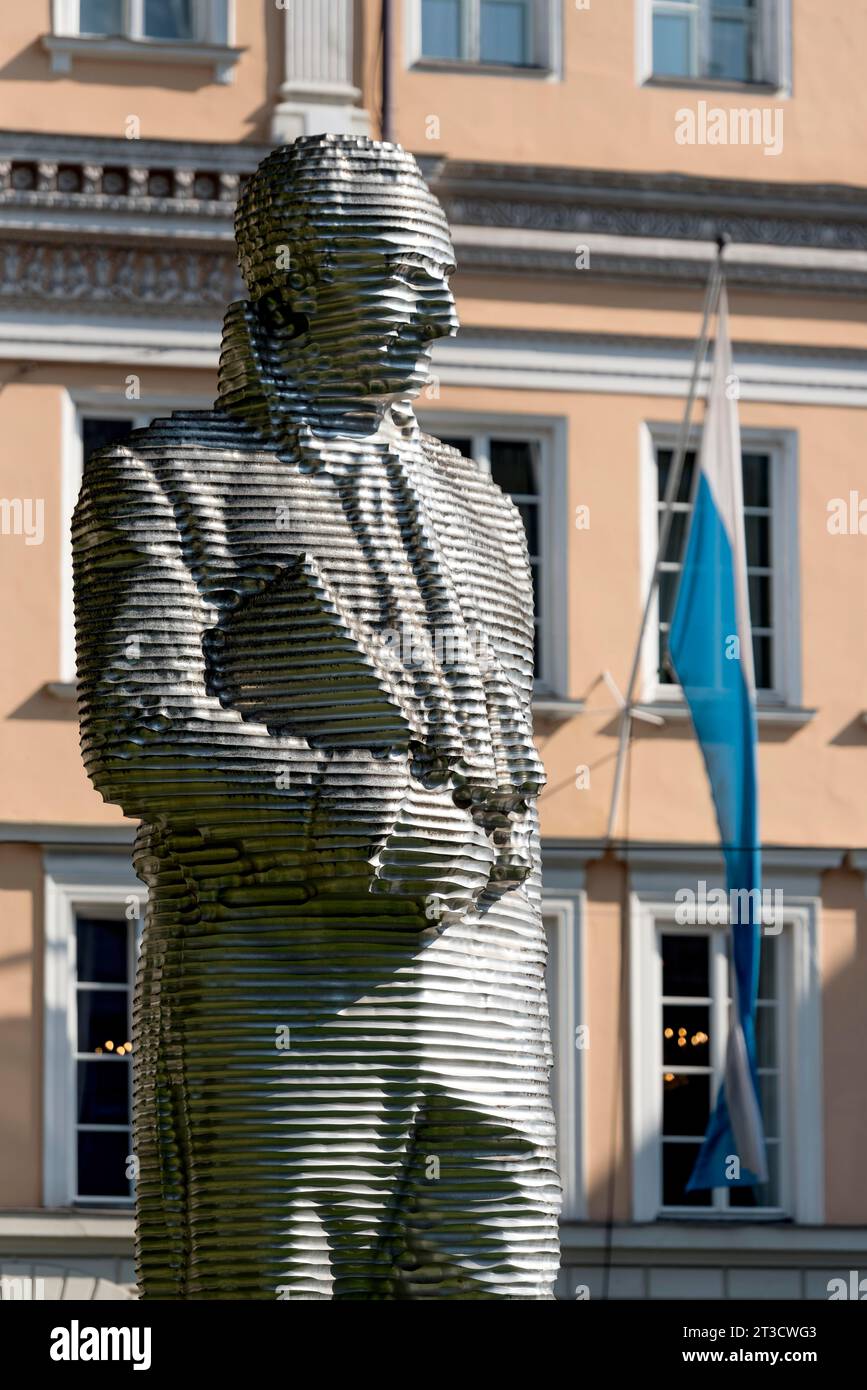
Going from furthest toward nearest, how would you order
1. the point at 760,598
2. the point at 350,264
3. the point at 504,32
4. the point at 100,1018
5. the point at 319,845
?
the point at 504,32 < the point at 760,598 < the point at 100,1018 < the point at 350,264 < the point at 319,845

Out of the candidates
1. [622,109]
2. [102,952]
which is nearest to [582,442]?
[622,109]

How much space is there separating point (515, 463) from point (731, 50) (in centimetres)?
334

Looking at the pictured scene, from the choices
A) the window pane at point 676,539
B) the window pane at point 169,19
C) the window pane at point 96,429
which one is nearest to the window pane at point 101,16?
the window pane at point 169,19

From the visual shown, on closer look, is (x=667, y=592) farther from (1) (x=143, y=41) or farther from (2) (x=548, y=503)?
(1) (x=143, y=41)

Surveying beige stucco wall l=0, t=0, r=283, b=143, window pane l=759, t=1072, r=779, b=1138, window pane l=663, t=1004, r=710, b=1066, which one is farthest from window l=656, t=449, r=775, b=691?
beige stucco wall l=0, t=0, r=283, b=143

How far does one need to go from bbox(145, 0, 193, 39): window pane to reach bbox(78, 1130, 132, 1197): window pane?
285 inches

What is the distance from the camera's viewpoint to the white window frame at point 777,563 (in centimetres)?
2406

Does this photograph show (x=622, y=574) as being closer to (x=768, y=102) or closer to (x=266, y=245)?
(x=768, y=102)

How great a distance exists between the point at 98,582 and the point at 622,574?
16279 mm

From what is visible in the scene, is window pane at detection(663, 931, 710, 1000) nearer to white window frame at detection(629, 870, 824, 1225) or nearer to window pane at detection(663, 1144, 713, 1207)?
white window frame at detection(629, 870, 824, 1225)

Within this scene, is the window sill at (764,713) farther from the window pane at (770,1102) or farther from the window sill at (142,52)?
the window sill at (142,52)

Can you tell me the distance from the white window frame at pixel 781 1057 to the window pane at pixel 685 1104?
0.21 feet

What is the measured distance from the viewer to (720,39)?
2478 centimetres
